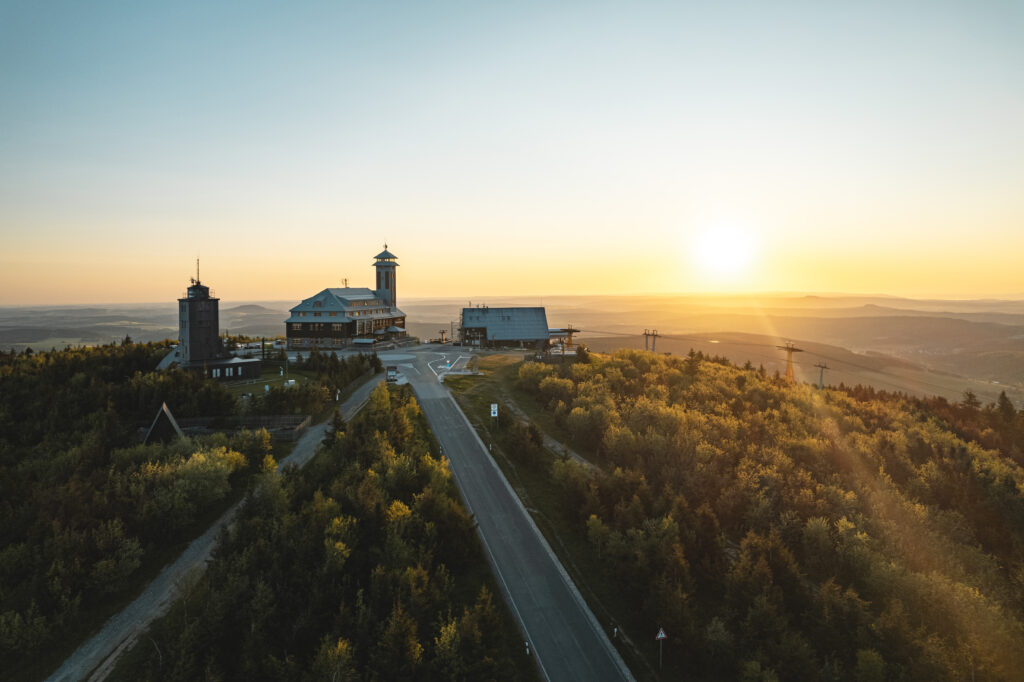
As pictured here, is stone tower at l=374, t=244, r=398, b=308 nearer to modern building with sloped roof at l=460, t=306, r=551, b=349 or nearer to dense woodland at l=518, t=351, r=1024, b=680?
modern building with sloped roof at l=460, t=306, r=551, b=349

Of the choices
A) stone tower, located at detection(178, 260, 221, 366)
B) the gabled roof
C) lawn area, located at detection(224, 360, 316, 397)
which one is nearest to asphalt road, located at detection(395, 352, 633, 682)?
the gabled roof

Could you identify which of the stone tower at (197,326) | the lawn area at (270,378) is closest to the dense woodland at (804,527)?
the lawn area at (270,378)

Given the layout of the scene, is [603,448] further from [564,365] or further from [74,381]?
[74,381]

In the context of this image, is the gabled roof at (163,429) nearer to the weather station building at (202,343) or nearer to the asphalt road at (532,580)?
the weather station building at (202,343)

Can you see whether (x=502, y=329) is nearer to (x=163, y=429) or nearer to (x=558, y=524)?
(x=163, y=429)

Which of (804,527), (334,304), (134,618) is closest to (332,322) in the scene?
(334,304)

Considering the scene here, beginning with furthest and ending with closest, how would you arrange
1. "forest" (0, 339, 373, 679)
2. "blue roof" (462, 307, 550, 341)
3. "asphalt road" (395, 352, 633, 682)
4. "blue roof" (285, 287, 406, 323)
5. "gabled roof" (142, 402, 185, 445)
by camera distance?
"blue roof" (462, 307, 550, 341) < "blue roof" (285, 287, 406, 323) < "gabled roof" (142, 402, 185, 445) < "forest" (0, 339, 373, 679) < "asphalt road" (395, 352, 633, 682)
